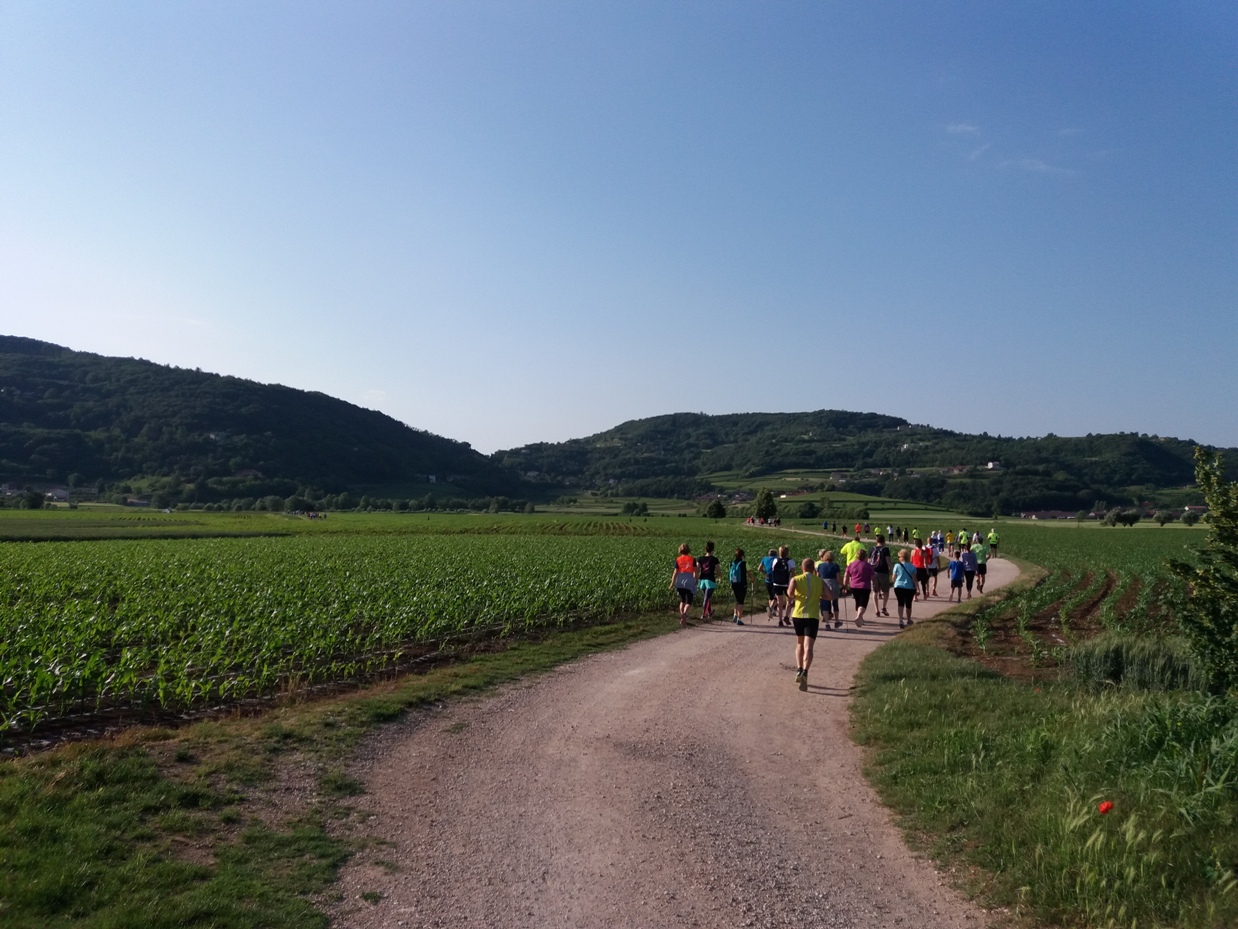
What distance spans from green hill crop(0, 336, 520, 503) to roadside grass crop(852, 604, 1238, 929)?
11789 centimetres

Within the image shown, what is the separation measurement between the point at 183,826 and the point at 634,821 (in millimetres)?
3442

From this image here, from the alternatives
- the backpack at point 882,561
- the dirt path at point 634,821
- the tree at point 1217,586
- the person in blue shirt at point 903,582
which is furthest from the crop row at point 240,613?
the tree at point 1217,586

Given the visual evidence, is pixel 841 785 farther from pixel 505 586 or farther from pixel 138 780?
pixel 505 586

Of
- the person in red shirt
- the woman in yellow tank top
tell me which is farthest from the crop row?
the woman in yellow tank top

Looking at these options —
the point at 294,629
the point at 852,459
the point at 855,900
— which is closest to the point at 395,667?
the point at 294,629

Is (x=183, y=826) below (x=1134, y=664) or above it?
below

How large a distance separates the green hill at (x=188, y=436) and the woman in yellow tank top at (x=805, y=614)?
4495 inches

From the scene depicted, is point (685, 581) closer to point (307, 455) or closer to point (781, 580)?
point (781, 580)

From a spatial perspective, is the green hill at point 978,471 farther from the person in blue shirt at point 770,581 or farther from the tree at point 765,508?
the person in blue shirt at point 770,581

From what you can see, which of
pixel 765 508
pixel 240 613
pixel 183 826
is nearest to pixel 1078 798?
pixel 183 826

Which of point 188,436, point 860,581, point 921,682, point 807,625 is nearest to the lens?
point 921,682

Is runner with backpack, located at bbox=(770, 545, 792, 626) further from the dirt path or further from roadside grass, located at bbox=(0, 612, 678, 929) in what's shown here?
roadside grass, located at bbox=(0, 612, 678, 929)

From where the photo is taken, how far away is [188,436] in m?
128

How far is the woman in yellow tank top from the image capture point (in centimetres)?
1141
